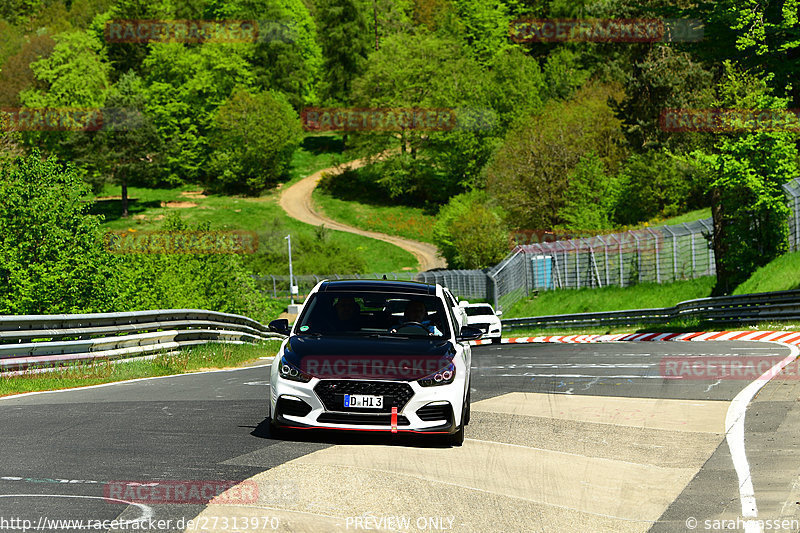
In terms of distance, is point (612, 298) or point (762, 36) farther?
point (612, 298)

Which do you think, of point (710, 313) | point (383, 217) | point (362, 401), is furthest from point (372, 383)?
point (383, 217)

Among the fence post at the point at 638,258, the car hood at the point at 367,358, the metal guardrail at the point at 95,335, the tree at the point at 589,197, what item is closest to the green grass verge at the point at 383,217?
the tree at the point at 589,197

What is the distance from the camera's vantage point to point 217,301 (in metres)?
46.6

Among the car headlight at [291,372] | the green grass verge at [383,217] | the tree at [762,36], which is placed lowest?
the green grass verge at [383,217]

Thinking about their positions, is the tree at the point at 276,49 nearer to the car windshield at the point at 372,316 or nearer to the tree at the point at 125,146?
the tree at the point at 125,146

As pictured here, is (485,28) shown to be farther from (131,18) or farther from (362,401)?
(362,401)

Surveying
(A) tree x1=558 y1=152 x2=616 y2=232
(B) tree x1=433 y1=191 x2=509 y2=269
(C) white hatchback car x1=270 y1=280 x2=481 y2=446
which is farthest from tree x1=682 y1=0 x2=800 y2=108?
(B) tree x1=433 y1=191 x2=509 y2=269

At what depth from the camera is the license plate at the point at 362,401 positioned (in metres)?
8.94

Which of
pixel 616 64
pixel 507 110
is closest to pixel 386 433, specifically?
pixel 616 64

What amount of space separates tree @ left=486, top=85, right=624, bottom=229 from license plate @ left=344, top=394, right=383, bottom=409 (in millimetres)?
64084

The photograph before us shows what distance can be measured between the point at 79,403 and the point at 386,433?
5103 mm

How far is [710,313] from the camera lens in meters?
33.7

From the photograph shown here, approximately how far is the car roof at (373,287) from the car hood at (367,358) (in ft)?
3.07

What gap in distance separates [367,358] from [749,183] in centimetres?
2684
